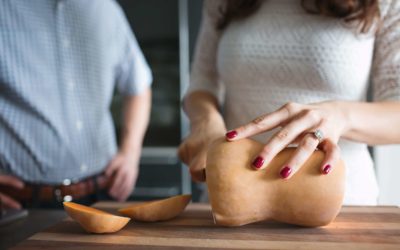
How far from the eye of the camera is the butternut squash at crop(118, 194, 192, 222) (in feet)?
2.03

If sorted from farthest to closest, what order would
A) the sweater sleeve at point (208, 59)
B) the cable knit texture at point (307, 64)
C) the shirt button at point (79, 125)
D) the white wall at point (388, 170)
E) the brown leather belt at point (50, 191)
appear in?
the white wall at point (388, 170) → the shirt button at point (79, 125) → the brown leather belt at point (50, 191) → the sweater sleeve at point (208, 59) → the cable knit texture at point (307, 64)

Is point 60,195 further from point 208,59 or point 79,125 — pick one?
point 208,59

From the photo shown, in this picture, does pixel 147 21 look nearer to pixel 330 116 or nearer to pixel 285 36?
pixel 285 36

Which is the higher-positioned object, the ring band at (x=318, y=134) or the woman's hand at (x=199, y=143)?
the ring band at (x=318, y=134)

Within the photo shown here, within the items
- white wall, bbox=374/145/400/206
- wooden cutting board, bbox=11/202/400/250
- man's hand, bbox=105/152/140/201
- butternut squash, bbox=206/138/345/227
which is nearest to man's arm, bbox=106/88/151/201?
man's hand, bbox=105/152/140/201

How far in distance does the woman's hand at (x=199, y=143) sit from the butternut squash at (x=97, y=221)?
4.6 inches

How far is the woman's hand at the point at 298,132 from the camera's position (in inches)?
21.7

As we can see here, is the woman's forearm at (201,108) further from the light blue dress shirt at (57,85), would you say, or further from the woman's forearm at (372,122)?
the light blue dress shirt at (57,85)

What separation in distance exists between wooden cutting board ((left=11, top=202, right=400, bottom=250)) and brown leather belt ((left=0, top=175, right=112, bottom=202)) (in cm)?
43

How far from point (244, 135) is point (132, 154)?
805mm

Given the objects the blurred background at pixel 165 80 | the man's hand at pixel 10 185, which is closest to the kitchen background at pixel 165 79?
the blurred background at pixel 165 80

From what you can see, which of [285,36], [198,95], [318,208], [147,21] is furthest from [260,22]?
[147,21]

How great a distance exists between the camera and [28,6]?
1.06 metres

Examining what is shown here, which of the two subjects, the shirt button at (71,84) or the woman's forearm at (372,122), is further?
the shirt button at (71,84)
